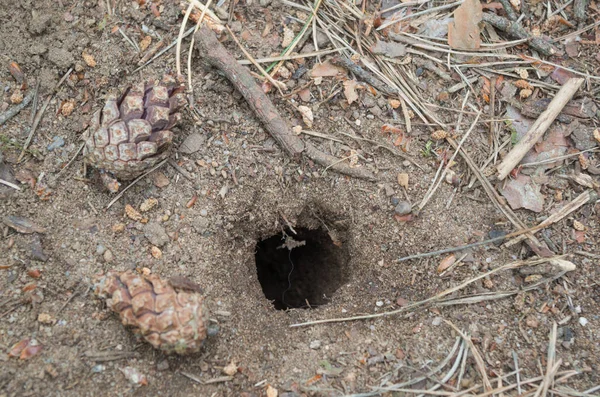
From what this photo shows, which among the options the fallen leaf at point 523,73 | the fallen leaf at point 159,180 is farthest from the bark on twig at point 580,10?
the fallen leaf at point 159,180

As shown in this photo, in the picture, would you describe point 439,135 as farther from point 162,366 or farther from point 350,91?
point 162,366

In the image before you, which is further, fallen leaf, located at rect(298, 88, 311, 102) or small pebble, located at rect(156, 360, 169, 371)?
fallen leaf, located at rect(298, 88, 311, 102)

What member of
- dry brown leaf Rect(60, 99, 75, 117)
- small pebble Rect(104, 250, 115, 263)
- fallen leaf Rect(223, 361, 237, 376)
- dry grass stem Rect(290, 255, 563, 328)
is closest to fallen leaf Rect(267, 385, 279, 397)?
fallen leaf Rect(223, 361, 237, 376)

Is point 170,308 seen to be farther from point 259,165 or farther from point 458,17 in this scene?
point 458,17

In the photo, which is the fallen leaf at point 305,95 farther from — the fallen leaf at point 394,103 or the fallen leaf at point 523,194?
the fallen leaf at point 523,194

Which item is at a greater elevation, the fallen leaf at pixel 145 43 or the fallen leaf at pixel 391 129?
the fallen leaf at pixel 145 43

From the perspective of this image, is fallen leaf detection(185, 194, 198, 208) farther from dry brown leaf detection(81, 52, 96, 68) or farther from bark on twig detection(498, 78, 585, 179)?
bark on twig detection(498, 78, 585, 179)
